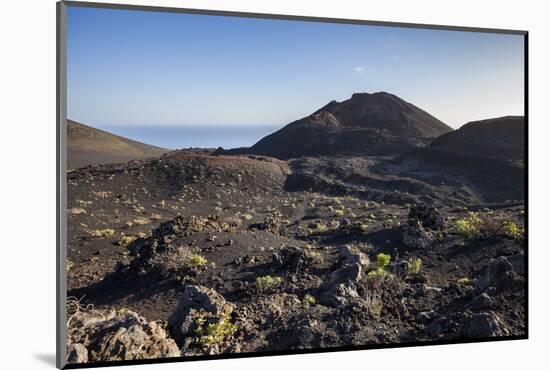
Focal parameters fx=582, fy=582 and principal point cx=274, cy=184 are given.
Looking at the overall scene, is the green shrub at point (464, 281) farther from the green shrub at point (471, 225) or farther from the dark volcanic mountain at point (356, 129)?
the dark volcanic mountain at point (356, 129)

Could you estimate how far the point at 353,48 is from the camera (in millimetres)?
8180

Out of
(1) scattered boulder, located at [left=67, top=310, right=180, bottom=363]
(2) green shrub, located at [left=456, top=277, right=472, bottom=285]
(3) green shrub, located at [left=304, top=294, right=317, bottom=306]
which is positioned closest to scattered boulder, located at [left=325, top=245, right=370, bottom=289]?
(3) green shrub, located at [left=304, top=294, right=317, bottom=306]

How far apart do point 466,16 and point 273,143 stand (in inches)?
130

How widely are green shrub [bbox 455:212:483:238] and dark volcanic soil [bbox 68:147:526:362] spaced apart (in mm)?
65

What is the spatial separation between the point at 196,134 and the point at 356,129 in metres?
2.55

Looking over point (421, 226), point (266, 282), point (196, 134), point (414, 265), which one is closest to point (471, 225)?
point (421, 226)

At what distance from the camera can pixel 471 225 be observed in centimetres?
892

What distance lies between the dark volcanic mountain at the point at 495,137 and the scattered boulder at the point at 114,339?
4937 millimetres

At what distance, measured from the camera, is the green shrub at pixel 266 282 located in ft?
25.5

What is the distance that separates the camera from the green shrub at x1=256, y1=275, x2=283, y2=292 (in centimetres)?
776

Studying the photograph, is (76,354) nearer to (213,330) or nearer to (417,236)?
(213,330)

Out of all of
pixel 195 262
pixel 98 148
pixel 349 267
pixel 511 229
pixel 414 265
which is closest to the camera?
pixel 98 148

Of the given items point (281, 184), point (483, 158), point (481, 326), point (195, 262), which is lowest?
point (481, 326)

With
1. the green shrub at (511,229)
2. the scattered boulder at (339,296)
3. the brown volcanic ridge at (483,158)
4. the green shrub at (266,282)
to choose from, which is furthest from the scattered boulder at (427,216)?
the green shrub at (266,282)
